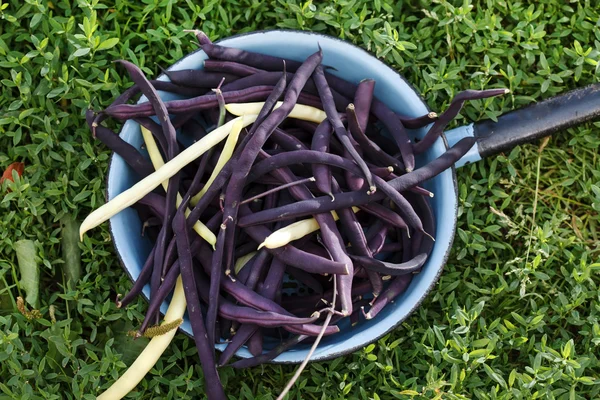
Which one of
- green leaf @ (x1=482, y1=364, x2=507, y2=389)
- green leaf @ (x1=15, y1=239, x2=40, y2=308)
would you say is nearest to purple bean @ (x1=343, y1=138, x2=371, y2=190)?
green leaf @ (x1=482, y1=364, x2=507, y2=389)

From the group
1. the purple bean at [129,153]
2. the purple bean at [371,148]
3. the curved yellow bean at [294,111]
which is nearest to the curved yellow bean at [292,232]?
the purple bean at [371,148]

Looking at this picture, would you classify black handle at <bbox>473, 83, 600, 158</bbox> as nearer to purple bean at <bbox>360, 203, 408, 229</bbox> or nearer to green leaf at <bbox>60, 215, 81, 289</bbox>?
purple bean at <bbox>360, 203, 408, 229</bbox>

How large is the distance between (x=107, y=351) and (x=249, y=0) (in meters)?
0.97

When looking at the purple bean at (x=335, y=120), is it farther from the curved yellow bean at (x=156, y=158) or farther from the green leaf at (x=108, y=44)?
the green leaf at (x=108, y=44)

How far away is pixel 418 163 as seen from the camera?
1727 millimetres

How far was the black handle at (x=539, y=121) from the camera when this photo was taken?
5.79 feet

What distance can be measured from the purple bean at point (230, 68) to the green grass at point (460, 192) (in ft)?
0.80

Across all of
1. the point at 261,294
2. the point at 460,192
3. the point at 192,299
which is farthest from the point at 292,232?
the point at 460,192

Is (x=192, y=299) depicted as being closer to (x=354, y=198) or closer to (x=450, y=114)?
(x=354, y=198)

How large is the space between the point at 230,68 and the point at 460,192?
0.67 meters

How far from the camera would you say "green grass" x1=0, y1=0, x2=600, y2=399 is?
1807mm

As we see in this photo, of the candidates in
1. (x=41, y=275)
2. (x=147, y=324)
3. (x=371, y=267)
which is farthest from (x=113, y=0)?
(x=371, y=267)

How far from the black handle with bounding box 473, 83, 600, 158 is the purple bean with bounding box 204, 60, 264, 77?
56 centimetres

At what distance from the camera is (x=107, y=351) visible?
68.9 inches
